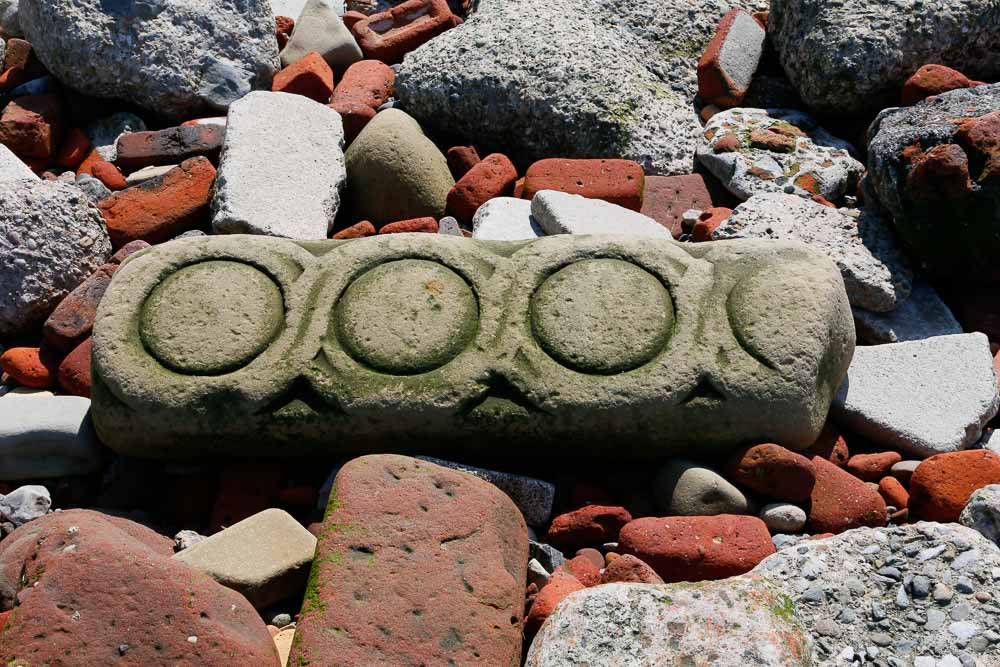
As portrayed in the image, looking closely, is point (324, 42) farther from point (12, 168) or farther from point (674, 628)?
point (674, 628)

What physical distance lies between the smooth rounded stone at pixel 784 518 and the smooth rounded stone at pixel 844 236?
1.10 m

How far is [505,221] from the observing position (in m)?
4.19

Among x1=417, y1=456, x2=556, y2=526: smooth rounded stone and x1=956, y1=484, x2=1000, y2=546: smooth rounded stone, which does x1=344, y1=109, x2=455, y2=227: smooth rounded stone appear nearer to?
x1=417, y1=456, x2=556, y2=526: smooth rounded stone

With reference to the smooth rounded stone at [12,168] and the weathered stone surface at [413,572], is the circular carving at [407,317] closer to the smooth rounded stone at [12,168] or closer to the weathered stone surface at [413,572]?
the weathered stone surface at [413,572]

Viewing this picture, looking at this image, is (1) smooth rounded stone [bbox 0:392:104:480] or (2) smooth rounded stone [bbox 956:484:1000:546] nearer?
(2) smooth rounded stone [bbox 956:484:1000:546]

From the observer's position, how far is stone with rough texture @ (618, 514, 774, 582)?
9.57ft

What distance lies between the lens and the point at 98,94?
513cm

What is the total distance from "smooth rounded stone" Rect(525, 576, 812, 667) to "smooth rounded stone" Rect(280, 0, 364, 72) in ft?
12.7

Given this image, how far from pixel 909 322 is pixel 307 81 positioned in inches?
117

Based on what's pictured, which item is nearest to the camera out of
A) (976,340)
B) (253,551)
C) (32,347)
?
(253,551)

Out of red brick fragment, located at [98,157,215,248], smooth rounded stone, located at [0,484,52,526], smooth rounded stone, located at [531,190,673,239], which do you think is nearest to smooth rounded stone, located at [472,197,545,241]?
smooth rounded stone, located at [531,190,673,239]

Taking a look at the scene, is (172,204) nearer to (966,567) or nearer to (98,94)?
(98,94)

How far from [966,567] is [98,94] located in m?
4.28

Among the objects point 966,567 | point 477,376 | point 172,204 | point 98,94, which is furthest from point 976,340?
point 98,94
